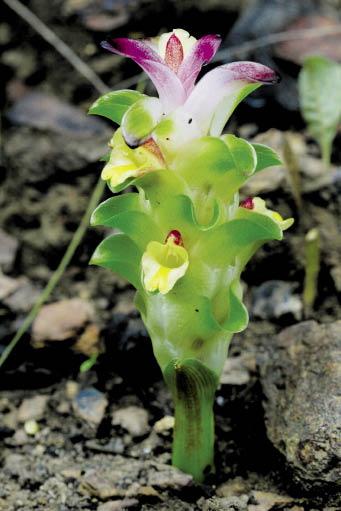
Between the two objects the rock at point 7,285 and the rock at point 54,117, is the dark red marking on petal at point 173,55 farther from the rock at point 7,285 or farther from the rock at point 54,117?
the rock at point 54,117

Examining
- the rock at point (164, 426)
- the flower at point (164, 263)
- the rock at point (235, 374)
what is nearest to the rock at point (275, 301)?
the rock at point (235, 374)

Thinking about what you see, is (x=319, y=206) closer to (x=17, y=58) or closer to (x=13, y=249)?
(x=13, y=249)

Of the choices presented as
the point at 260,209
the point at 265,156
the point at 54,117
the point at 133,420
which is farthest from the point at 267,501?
the point at 54,117

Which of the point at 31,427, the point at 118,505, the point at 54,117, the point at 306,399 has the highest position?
the point at 54,117

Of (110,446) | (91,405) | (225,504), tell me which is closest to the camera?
(225,504)

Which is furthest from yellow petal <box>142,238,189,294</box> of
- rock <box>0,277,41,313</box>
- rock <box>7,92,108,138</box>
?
rock <box>7,92,108,138</box>

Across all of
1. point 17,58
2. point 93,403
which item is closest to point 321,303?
point 93,403

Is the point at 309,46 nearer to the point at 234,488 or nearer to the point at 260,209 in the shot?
the point at 260,209
